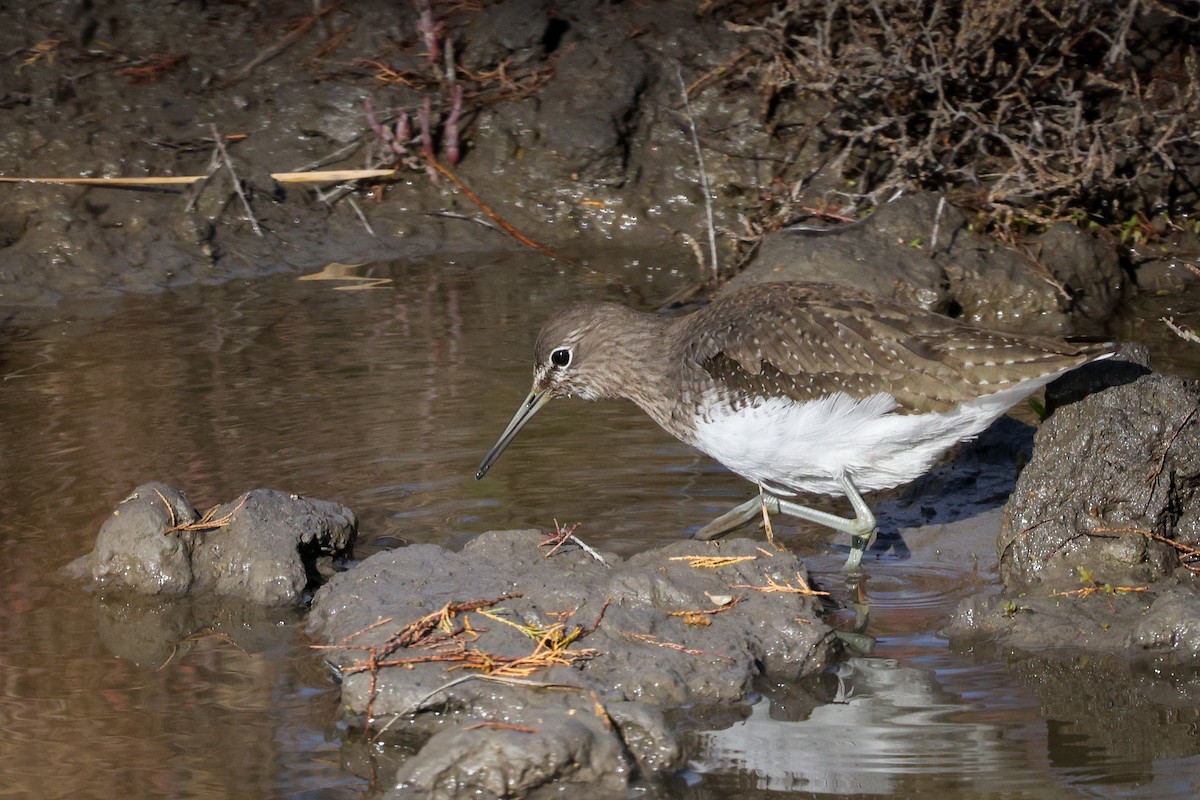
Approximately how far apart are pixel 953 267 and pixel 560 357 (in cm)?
359

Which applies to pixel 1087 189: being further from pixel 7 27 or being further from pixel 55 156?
pixel 7 27

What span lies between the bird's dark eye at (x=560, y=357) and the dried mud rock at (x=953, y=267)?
2504 millimetres

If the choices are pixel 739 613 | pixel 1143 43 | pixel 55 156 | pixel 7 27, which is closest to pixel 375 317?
pixel 55 156

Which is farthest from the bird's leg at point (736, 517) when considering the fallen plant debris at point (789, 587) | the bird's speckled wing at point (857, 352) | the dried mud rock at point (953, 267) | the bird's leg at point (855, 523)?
the dried mud rock at point (953, 267)

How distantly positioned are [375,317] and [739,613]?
203 inches

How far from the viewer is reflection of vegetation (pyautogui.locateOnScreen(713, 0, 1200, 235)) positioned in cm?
995

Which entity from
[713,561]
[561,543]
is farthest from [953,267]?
[561,543]

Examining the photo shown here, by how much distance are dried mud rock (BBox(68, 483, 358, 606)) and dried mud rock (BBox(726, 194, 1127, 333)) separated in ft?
13.3

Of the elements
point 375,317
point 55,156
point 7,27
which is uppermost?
point 7,27

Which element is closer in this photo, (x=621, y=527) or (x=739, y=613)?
(x=739, y=613)

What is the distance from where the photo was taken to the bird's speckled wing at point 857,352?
6.02 m

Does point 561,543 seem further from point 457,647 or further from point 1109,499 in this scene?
point 1109,499

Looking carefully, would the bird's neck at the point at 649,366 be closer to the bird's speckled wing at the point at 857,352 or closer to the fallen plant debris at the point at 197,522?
the bird's speckled wing at the point at 857,352

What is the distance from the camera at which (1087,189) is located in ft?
33.3
